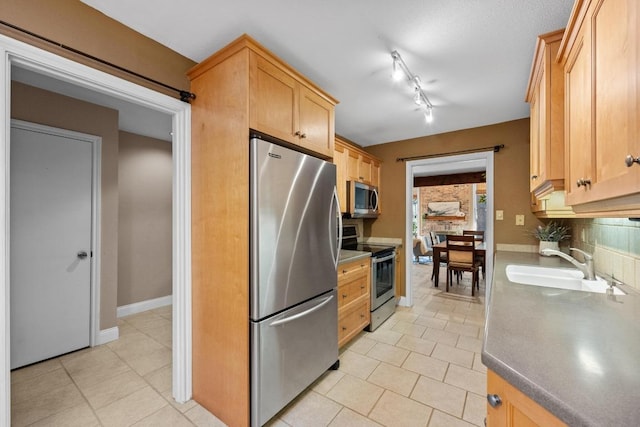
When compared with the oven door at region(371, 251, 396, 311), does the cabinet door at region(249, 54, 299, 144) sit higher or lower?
higher

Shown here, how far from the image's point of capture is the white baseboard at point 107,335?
2.63 meters

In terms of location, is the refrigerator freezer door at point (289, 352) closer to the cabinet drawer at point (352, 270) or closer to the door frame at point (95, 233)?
the cabinet drawer at point (352, 270)

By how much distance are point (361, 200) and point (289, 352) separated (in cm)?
216

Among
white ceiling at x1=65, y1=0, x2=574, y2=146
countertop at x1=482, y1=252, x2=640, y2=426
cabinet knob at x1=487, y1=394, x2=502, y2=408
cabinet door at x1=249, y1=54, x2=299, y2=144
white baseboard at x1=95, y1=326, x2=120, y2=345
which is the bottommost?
white baseboard at x1=95, y1=326, x2=120, y2=345

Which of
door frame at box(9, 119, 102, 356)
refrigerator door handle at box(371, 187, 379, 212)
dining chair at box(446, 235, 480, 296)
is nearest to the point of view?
door frame at box(9, 119, 102, 356)

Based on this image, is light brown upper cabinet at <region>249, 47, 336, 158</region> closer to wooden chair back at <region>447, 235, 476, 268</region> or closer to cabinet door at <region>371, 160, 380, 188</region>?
cabinet door at <region>371, 160, 380, 188</region>

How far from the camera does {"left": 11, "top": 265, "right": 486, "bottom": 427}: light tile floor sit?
167 cm

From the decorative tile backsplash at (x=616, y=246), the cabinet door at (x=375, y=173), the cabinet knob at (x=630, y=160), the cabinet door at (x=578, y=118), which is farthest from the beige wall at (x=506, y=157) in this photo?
the cabinet knob at (x=630, y=160)

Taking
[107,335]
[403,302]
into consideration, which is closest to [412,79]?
[403,302]

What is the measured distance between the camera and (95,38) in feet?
4.74

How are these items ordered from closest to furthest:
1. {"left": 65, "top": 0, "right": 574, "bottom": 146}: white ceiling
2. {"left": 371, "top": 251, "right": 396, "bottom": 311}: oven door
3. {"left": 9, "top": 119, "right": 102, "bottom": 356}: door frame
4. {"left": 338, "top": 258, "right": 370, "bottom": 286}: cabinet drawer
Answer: {"left": 65, "top": 0, "right": 574, "bottom": 146}: white ceiling, {"left": 338, "top": 258, "right": 370, "bottom": 286}: cabinet drawer, {"left": 9, "top": 119, "right": 102, "bottom": 356}: door frame, {"left": 371, "top": 251, "right": 396, "bottom": 311}: oven door

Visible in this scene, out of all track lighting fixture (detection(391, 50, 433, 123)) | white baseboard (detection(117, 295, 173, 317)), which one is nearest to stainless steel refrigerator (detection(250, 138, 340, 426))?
track lighting fixture (detection(391, 50, 433, 123))

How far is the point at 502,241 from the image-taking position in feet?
10.3

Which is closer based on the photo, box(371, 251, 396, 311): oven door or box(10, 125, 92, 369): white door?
box(10, 125, 92, 369): white door
